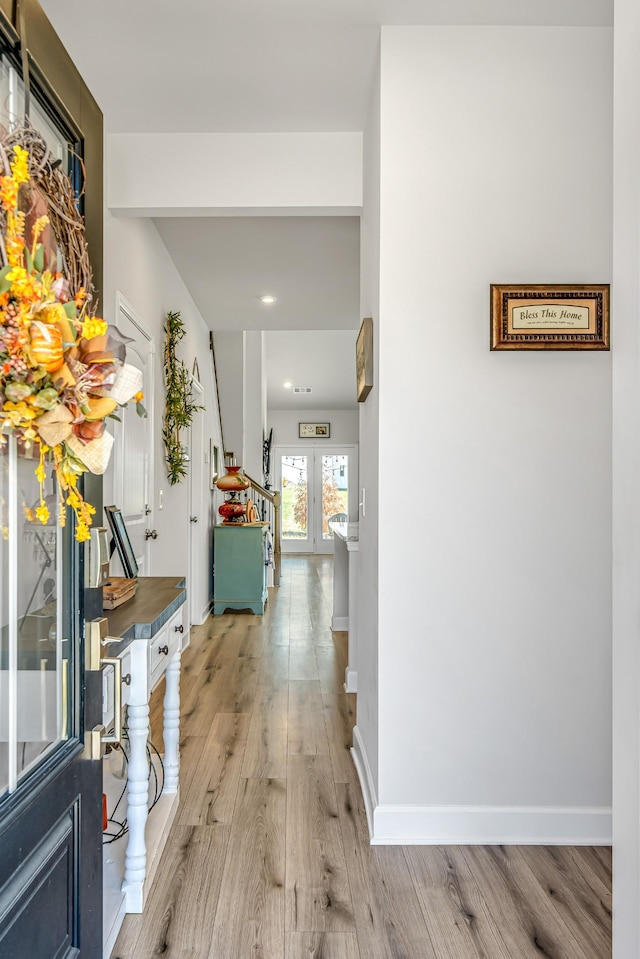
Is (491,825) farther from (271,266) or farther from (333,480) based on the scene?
(333,480)

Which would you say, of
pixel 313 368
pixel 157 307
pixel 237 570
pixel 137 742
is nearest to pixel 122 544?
pixel 137 742

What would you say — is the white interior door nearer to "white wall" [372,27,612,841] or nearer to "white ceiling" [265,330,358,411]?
"white wall" [372,27,612,841]

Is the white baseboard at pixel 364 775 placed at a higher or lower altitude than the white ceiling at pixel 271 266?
lower

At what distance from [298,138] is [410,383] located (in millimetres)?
1410

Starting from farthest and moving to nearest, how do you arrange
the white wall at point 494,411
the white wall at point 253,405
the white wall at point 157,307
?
the white wall at point 253,405 → the white wall at point 157,307 → the white wall at point 494,411

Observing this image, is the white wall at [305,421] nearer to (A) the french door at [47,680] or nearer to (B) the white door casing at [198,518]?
(B) the white door casing at [198,518]

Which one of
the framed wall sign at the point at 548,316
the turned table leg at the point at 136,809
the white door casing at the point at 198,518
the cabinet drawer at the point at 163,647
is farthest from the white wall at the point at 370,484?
the white door casing at the point at 198,518

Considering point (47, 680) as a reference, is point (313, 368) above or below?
above

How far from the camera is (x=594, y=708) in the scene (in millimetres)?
2316

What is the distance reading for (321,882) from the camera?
2051mm

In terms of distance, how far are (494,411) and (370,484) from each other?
565 millimetres

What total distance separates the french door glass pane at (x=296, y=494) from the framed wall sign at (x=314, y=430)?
16.8 inches

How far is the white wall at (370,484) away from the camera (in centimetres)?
241

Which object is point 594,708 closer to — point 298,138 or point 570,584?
point 570,584
